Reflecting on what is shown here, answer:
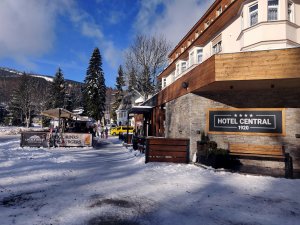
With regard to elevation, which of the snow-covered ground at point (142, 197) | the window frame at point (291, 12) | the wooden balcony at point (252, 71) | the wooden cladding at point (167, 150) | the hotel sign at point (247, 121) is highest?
the window frame at point (291, 12)

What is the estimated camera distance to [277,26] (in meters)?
13.3

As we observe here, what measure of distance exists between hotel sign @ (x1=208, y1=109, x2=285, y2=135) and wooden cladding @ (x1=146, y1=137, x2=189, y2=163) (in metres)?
1.61

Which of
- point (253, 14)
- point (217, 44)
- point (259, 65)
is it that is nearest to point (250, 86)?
point (259, 65)

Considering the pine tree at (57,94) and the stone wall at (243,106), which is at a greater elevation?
the pine tree at (57,94)

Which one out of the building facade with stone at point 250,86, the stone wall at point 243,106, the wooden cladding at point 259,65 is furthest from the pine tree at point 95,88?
the wooden cladding at point 259,65

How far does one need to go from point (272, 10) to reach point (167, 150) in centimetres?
898

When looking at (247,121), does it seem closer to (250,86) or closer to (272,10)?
(250,86)

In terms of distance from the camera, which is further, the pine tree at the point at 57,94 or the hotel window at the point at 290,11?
the pine tree at the point at 57,94

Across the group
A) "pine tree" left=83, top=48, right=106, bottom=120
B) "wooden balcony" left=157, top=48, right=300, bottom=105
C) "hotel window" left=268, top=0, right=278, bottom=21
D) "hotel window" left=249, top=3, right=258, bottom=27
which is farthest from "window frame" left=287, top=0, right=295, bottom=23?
"pine tree" left=83, top=48, right=106, bottom=120

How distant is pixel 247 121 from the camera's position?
11.9m

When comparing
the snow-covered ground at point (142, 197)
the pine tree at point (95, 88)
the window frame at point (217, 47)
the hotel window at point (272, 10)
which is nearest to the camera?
the snow-covered ground at point (142, 197)

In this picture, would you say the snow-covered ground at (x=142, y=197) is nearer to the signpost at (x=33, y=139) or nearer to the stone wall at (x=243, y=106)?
the stone wall at (x=243, y=106)

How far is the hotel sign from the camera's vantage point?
11.4 meters

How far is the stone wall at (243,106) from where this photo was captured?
11141 mm
